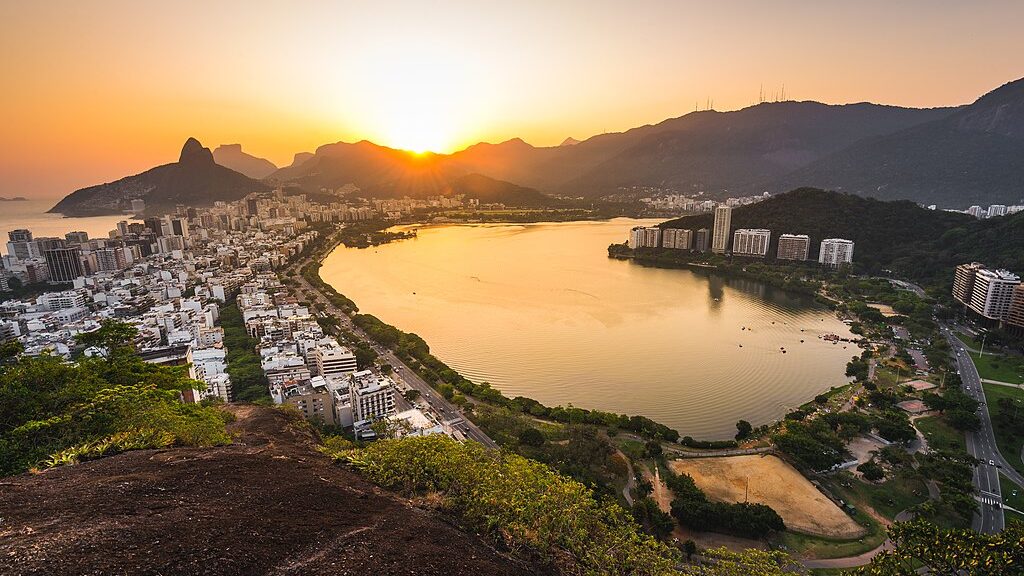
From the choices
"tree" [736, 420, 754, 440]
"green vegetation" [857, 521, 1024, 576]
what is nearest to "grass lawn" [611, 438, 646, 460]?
"tree" [736, 420, 754, 440]

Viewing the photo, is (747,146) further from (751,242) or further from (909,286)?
(909,286)

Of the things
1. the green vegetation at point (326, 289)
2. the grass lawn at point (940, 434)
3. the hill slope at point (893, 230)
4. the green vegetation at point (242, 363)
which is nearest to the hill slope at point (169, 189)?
the green vegetation at point (326, 289)

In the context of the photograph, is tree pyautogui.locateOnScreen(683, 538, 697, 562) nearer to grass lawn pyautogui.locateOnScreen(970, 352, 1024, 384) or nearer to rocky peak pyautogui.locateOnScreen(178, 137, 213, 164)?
grass lawn pyautogui.locateOnScreen(970, 352, 1024, 384)

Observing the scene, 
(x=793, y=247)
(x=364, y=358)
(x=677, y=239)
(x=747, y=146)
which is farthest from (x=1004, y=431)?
(x=747, y=146)

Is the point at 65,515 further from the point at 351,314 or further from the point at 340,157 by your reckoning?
the point at 340,157

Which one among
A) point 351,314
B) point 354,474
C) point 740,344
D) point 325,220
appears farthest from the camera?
point 325,220

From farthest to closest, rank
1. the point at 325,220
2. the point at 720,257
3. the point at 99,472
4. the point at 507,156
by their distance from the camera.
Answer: the point at 507,156 → the point at 325,220 → the point at 720,257 → the point at 99,472

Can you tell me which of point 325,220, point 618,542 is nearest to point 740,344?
point 618,542
